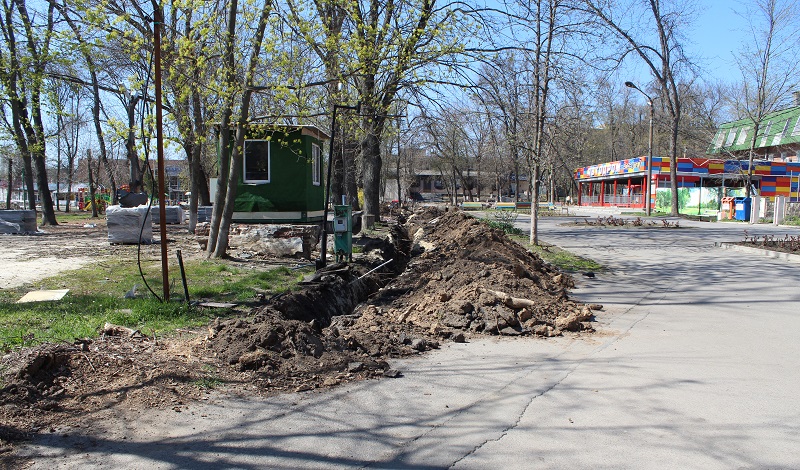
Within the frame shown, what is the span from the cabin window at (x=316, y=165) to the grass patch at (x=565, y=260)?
5.94 metres

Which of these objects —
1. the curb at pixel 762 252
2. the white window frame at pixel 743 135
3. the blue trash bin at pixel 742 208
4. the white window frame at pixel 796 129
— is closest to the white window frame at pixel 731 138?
the white window frame at pixel 743 135

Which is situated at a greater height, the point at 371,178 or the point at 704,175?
the point at 704,175

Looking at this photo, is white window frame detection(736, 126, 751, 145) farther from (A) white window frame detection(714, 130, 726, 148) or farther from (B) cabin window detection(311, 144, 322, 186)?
(B) cabin window detection(311, 144, 322, 186)

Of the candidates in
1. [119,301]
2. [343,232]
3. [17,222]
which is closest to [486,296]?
[119,301]

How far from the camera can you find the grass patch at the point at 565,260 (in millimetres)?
12477

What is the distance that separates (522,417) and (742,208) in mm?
31099

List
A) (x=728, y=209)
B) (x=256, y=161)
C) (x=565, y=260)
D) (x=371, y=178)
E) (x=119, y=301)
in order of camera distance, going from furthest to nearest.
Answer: (x=728, y=209), (x=371, y=178), (x=256, y=161), (x=565, y=260), (x=119, y=301)

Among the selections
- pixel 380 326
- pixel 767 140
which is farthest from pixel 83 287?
pixel 767 140

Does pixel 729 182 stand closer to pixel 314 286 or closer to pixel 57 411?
pixel 314 286

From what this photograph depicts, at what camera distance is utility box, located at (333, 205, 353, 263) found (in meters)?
11.8

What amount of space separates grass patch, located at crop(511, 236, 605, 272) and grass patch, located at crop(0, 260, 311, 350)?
5.54 metres

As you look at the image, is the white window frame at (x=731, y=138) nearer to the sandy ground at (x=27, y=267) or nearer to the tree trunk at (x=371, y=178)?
the tree trunk at (x=371, y=178)

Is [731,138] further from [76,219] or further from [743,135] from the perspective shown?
[76,219]

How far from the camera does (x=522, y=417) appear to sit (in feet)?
14.1
